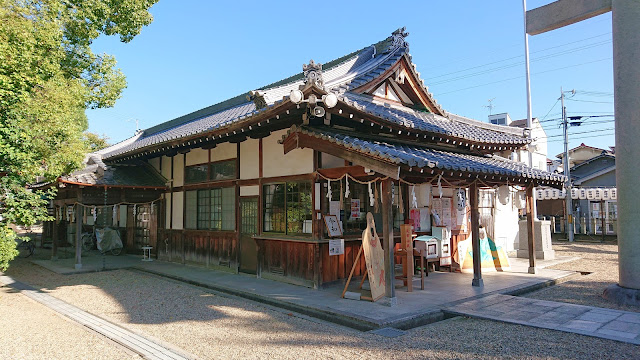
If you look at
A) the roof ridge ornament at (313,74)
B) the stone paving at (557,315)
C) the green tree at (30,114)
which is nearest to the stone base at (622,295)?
the stone paving at (557,315)

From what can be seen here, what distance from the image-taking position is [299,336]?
5930mm

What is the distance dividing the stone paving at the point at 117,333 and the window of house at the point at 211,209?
4.65 metres

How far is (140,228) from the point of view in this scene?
16.2m

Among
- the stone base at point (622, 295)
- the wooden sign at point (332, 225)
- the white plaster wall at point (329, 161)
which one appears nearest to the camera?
the stone base at point (622, 295)

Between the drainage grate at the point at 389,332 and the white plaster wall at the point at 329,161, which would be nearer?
the drainage grate at the point at 389,332

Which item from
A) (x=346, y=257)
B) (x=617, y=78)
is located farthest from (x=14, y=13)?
(x=617, y=78)

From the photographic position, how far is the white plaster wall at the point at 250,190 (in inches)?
421

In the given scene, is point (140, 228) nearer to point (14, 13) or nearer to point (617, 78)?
point (14, 13)

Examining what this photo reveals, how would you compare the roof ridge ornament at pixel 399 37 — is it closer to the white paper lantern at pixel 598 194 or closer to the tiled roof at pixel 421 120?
the tiled roof at pixel 421 120

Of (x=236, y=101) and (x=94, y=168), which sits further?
(x=236, y=101)

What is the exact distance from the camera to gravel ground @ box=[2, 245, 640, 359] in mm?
5133

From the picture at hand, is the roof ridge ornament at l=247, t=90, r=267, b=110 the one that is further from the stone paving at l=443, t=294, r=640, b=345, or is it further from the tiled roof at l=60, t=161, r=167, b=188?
the tiled roof at l=60, t=161, r=167, b=188

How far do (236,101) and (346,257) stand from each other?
30.9 feet

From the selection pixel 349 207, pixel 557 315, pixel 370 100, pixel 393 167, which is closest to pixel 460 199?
pixel 349 207
